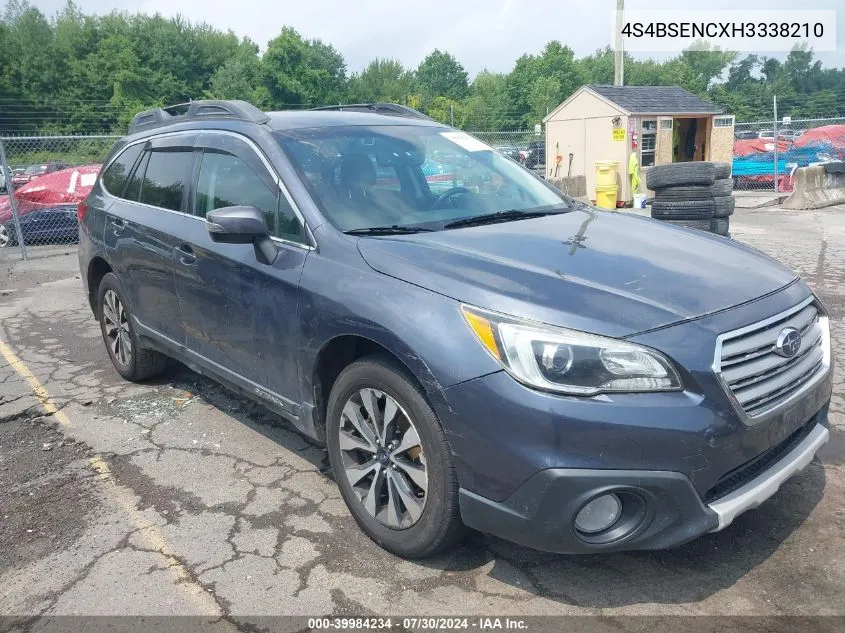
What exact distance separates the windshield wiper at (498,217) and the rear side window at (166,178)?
174cm

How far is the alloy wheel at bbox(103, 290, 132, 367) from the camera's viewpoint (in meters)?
5.09

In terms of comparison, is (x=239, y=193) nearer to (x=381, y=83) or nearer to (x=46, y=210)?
(x=46, y=210)

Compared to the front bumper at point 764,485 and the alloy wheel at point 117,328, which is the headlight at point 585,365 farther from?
the alloy wheel at point 117,328

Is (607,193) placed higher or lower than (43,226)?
lower

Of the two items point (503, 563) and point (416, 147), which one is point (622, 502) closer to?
point (503, 563)

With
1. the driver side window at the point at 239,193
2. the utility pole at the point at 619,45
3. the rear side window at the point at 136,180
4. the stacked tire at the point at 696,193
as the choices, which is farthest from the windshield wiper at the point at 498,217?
the utility pole at the point at 619,45

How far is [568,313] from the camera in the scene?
8.07 ft

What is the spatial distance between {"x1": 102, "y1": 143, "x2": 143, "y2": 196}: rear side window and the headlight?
3549mm

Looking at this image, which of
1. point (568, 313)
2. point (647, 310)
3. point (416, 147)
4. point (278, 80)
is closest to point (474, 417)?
point (568, 313)

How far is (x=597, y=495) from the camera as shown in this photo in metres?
2.35

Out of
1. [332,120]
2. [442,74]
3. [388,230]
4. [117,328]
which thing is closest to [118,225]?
[117,328]

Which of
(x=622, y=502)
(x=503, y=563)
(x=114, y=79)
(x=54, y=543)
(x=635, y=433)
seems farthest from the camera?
(x=114, y=79)

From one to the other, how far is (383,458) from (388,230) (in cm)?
101

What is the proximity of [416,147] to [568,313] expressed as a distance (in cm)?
183
